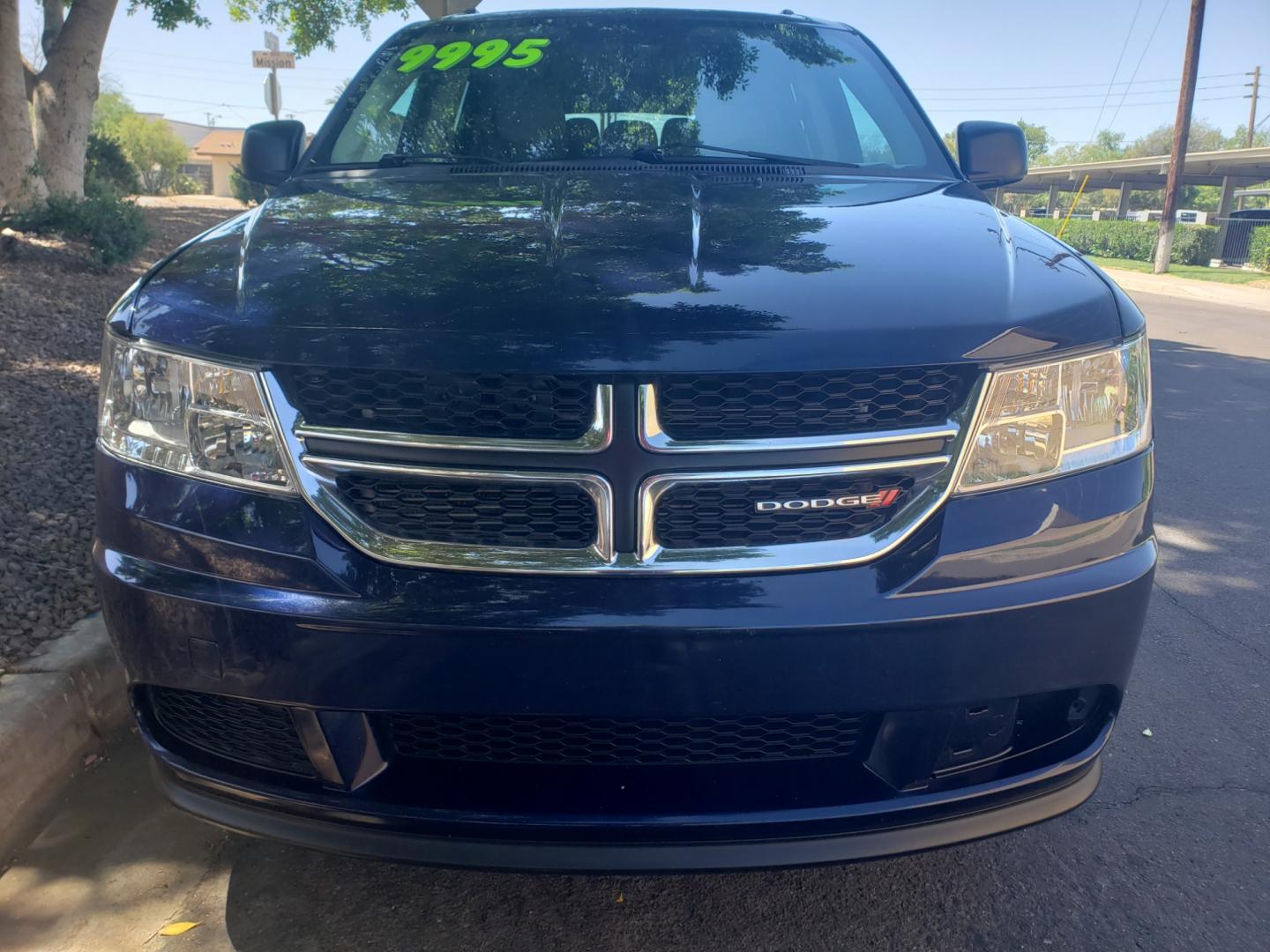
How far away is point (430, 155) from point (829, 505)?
6.08ft

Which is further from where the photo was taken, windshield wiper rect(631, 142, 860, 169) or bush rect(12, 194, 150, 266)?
bush rect(12, 194, 150, 266)

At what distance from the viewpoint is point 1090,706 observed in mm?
1806

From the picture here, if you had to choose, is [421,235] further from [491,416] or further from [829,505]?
[829,505]

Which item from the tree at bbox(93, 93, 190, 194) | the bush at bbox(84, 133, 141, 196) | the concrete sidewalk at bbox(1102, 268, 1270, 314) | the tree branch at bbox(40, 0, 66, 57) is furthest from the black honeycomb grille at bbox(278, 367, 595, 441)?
the tree at bbox(93, 93, 190, 194)

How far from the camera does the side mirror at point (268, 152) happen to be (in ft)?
10.1

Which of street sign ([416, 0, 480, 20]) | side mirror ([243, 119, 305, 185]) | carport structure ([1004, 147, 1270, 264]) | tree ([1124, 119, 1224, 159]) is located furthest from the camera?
tree ([1124, 119, 1224, 159])

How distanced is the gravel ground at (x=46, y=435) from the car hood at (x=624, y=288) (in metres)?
1.47

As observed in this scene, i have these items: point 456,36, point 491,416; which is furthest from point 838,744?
point 456,36

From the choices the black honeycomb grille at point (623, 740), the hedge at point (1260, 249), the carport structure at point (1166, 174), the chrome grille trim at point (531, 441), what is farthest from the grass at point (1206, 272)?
the chrome grille trim at point (531, 441)

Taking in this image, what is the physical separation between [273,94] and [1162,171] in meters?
45.4

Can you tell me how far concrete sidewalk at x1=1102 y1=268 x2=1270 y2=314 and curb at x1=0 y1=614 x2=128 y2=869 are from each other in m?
17.2

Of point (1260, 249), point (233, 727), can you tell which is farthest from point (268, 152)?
point (1260, 249)

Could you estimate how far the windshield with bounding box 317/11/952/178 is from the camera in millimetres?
2949

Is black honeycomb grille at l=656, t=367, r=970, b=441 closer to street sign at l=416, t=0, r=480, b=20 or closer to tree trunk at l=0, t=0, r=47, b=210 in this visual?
street sign at l=416, t=0, r=480, b=20
